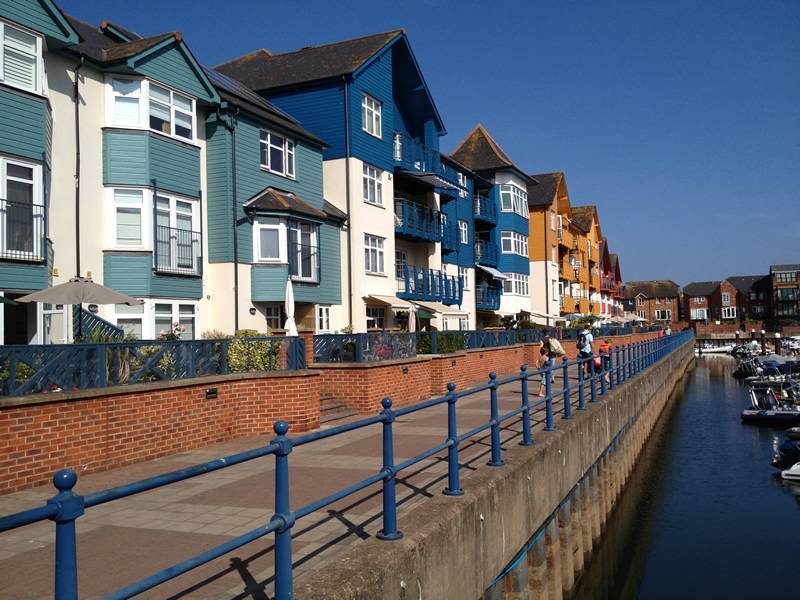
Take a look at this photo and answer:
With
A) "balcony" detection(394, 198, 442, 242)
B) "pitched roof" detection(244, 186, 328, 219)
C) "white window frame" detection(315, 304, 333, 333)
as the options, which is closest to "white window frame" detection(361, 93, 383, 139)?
"balcony" detection(394, 198, 442, 242)

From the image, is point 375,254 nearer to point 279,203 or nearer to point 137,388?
point 279,203

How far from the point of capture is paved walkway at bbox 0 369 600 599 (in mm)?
5059

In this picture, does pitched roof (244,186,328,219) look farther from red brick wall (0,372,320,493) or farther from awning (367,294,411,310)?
red brick wall (0,372,320,493)

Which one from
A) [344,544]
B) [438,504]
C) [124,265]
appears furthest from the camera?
[124,265]

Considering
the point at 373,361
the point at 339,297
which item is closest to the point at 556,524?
the point at 373,361

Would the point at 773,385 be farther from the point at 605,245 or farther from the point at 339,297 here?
the point at 605,245

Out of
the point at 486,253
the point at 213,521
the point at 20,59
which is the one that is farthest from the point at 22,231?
the point at 486,253

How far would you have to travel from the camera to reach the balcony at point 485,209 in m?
40.5

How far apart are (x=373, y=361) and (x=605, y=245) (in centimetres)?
7258

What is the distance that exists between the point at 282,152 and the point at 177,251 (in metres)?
5.66

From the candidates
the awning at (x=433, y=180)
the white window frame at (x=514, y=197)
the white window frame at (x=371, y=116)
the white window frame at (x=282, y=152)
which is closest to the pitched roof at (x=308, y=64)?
the white window frame at (x=371, y=116)

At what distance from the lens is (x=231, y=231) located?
1973cm

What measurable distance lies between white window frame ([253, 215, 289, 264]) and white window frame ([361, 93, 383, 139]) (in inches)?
275

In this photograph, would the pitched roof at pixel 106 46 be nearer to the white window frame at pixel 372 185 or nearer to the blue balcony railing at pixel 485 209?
the white window frame at pixel 372 185
